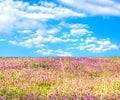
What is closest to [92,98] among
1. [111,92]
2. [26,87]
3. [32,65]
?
[111,92]

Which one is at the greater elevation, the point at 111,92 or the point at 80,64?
the point at 80,64

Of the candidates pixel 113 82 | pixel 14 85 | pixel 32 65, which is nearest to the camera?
pixel 14 85

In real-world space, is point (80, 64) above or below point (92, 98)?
above

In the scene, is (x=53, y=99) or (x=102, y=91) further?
(x=102, y=91)

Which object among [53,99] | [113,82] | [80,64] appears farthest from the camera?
[80,64]

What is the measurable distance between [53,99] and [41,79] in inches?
196

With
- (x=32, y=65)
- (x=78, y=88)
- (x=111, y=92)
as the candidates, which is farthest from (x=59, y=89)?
(x=32, y=65)

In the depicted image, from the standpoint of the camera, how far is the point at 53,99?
29.8 feet

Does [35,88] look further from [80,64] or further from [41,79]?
[80,64]

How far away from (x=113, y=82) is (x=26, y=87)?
3339 mm

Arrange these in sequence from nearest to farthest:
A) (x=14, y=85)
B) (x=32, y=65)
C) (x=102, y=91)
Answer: (x=102, y=91), (x=14, y=85), (x=32, y=65)

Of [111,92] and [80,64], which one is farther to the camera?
[80,64]

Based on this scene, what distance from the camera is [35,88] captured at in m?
12.5

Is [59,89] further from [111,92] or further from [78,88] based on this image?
[111,92]
